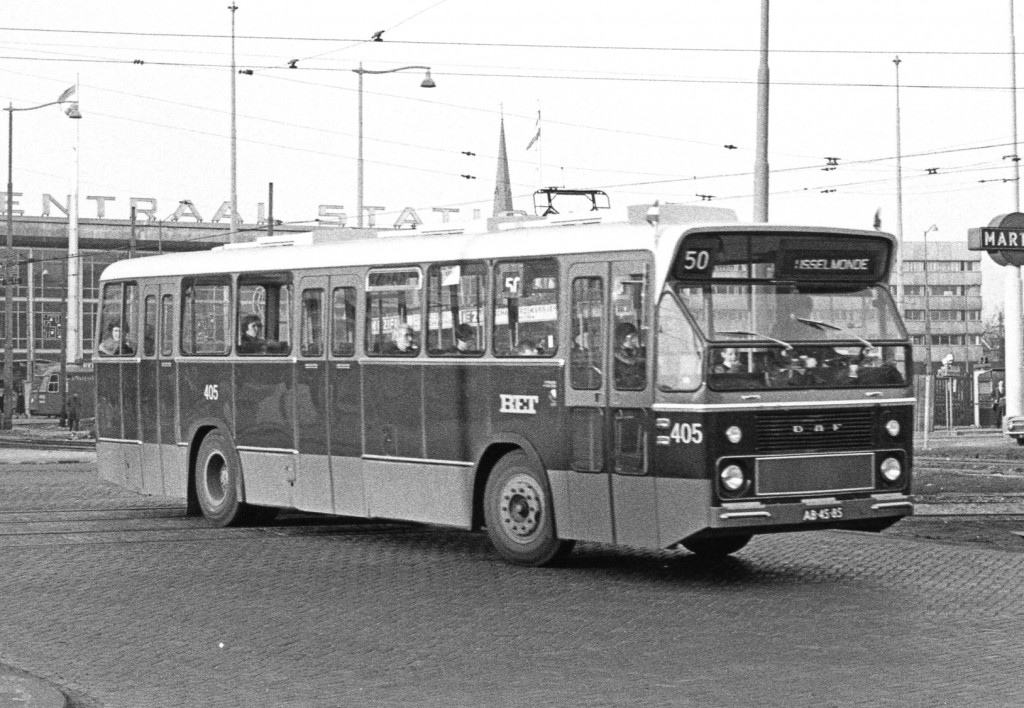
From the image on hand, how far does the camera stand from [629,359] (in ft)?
40.7

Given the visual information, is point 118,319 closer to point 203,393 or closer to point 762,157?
point 203,393

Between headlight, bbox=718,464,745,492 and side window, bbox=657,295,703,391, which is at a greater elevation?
side window, bbox=657,295,703,391

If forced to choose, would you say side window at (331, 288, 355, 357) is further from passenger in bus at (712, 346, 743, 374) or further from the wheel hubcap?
passenger in bus at (712, 346, 743, 374)

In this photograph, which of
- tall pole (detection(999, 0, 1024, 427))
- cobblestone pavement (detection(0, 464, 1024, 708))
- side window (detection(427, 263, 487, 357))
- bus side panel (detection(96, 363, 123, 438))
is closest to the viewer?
cobblestone pavement (detection(0, 464, 1024, 708))

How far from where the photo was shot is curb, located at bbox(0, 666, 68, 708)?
25.4 feet

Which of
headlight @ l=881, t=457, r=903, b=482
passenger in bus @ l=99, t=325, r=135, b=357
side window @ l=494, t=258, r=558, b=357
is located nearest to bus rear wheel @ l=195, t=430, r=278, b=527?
passenger in bus @ l=99, t=325, r=135, b=357

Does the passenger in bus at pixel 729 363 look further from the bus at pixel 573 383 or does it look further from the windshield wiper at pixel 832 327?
the windshield wiper at pixel 832 327

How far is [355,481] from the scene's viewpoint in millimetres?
15227

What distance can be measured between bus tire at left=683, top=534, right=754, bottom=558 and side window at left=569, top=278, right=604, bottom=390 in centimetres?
181

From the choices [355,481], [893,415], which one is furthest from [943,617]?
[355,481]

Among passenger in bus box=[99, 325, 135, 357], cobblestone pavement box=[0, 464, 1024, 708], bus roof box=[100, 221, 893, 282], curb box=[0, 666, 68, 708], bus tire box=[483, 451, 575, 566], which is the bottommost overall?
cobblestone pavement box=[0, 464, 1024, 708]

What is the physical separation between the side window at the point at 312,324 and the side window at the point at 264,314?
23 centimetres

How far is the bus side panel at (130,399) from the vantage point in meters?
18.4

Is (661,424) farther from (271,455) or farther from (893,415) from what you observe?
(271,455)
